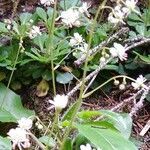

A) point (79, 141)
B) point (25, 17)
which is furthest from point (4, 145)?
point (25, 17)

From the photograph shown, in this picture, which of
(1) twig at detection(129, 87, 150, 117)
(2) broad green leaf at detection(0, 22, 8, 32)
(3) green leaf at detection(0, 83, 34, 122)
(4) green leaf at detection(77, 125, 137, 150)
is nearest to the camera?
(4) green leaf at detection(77, 125, 137, 150)

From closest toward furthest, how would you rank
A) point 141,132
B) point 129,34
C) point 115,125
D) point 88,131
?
point 88,131 → point 115,125 → point 141,132 → point 129,34

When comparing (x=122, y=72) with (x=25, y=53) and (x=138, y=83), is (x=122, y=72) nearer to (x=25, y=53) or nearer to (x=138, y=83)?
(x=25, y=53)

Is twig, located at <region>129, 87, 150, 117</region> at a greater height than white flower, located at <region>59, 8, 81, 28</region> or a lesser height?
lesser

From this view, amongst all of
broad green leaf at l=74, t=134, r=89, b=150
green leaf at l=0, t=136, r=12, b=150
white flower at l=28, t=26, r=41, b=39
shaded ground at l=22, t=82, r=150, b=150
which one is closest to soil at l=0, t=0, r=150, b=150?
shaded ground at l=22, t=82, r=150, b=150

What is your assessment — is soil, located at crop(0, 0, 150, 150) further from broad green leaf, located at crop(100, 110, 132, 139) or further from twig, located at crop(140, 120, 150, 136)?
broad green leaf, located at crop(100, 110, 132, 139)

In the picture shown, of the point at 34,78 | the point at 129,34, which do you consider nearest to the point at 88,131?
the point at 34,78

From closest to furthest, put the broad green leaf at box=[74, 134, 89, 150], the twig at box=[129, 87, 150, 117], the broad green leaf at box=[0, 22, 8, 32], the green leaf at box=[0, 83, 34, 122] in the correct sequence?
the broad green leaf at box=[74, 134, 89, 150] < the twig at box=[129, 87, 150, 117] < the green leaf at box=[0, 83, 34, 122] < the broad green leaf at box=[0, 22, 8, 32]

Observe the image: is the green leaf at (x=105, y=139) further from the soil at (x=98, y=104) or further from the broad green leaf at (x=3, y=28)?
the broad green leaf at (x=3, y=28)
